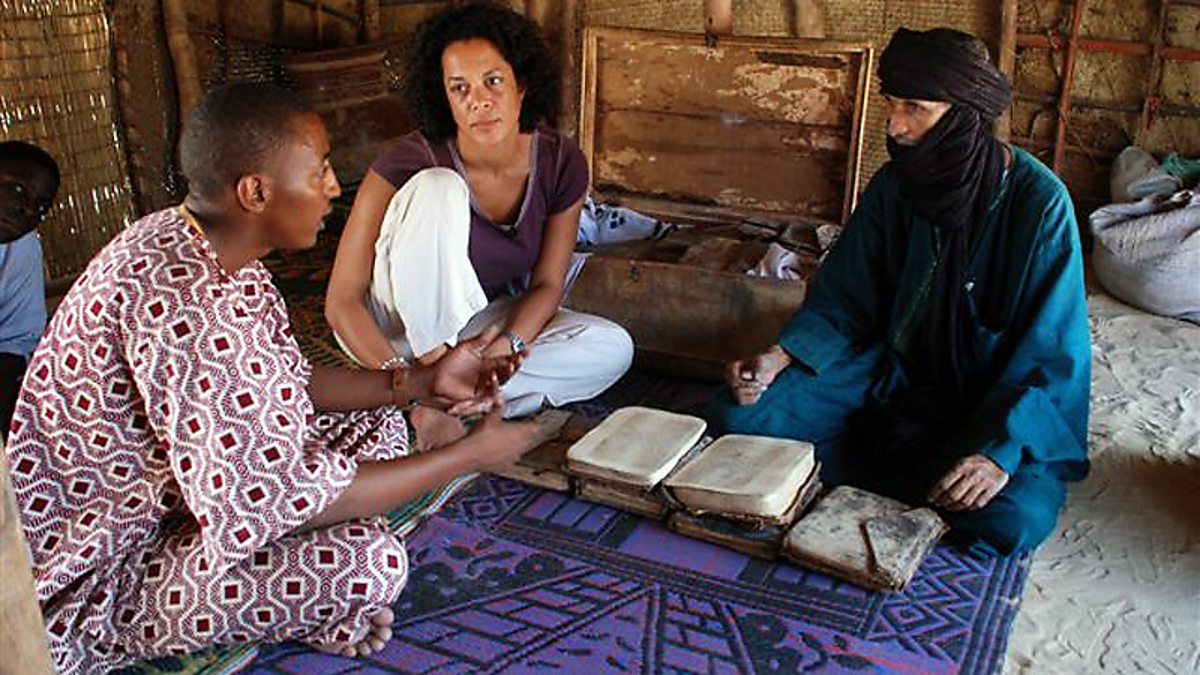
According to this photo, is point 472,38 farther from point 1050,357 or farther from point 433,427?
point 1050,357

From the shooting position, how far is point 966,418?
2590mm

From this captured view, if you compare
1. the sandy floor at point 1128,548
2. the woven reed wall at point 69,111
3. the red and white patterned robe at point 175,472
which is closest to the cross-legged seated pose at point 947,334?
the sandy floor at point 1128,548

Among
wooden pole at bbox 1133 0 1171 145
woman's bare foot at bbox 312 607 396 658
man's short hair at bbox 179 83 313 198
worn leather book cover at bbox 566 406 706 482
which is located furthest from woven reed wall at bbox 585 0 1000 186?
woman's bare foot at bbox 312 607 396 658

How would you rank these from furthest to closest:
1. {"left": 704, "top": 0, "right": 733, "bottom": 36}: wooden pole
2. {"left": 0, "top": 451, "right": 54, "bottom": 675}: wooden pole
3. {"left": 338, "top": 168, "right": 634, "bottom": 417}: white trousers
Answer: {"left": 704, "top": 0, "right": 733, "bottom": 36}: wooden pole < {"left": 338, "top": 168, "right": 634, "bottom": 417}: white trousers < {"left": 0, "top": 451, "right": 54, "bottom": 675}: wooden pole

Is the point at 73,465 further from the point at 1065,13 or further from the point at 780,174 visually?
the point at 1065,13

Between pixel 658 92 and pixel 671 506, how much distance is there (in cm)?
159

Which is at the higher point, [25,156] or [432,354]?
[25,156]

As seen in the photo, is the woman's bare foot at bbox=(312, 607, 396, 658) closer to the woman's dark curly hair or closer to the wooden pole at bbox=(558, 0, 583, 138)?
the woman's dark curly hair

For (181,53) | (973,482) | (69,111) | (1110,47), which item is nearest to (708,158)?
(973,482)

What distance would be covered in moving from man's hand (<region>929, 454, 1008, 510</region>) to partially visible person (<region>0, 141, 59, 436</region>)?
2.11 meters

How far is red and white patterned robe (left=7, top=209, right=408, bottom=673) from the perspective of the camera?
1733mm

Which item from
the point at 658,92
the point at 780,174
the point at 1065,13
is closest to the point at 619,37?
the point at 658,92

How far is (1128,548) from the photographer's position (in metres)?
2.43

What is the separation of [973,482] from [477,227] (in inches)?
54.1
